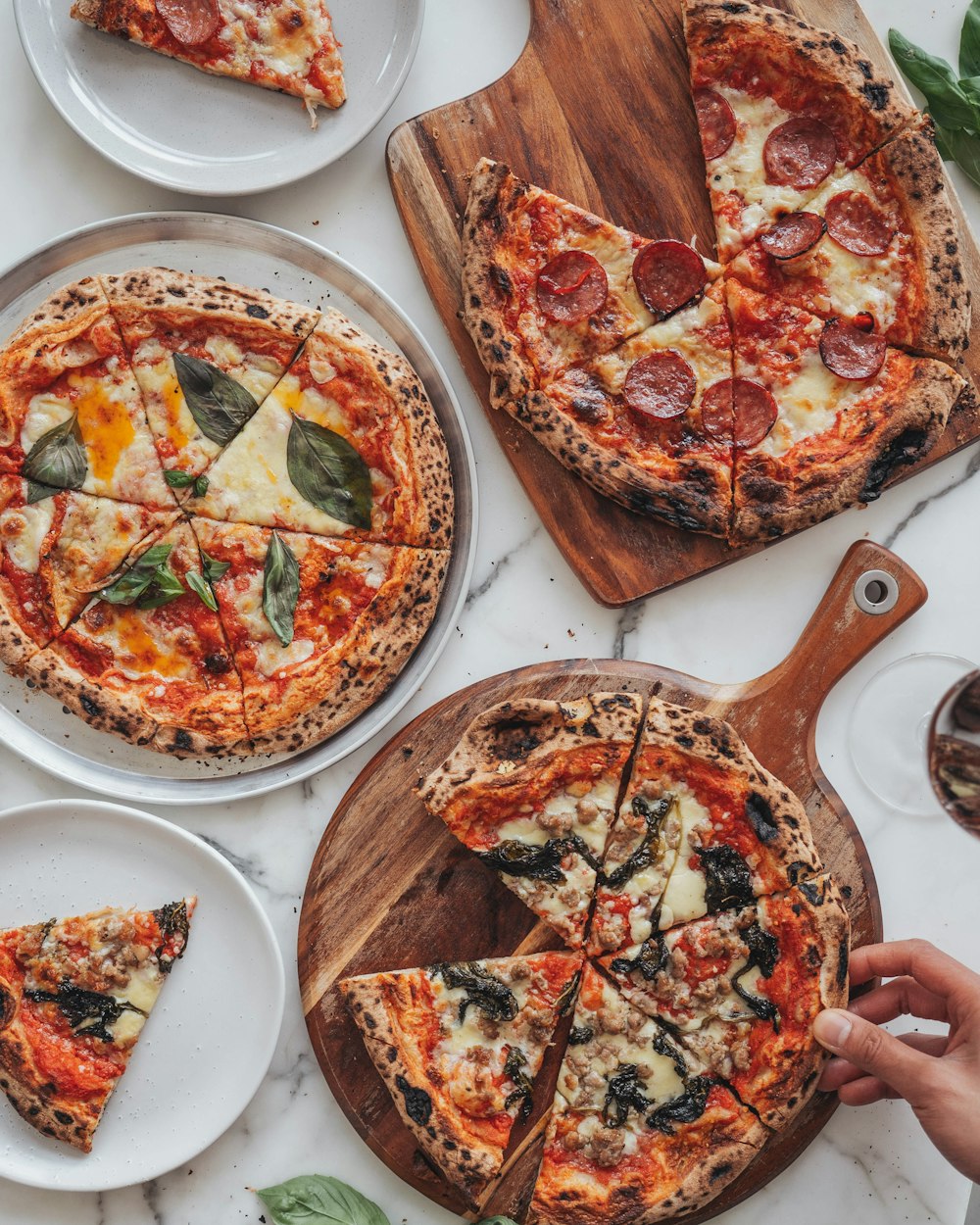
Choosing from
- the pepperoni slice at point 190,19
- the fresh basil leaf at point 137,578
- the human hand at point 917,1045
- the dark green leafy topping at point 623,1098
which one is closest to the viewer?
the human hand at point 917,1045

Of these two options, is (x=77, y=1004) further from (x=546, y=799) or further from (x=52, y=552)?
(x=546, y=799)

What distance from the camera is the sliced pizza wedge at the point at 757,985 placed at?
4.29 meters

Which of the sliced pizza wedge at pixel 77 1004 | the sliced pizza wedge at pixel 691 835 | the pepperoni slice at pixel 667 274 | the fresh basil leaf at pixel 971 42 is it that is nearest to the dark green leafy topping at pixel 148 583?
the sliced pizza wedge at pixel 77 1004

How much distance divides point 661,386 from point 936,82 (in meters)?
1.66

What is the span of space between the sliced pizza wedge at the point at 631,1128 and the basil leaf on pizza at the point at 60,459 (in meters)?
2.77

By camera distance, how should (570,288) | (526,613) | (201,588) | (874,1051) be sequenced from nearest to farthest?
1. (874,1051)
2. (201,588)
3. (570,288)
4. (526,613)

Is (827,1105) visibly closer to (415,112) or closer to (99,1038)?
(99,1038)

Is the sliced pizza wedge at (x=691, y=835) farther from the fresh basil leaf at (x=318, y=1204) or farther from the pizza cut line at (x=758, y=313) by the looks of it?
the fresh basil leaf at (x=318, y=1204)

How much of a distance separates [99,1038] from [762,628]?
3.10m

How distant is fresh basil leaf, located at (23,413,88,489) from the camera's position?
4.47m

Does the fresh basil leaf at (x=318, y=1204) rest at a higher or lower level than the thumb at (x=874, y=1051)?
lower

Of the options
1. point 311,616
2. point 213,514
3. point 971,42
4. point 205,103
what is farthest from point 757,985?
point 205,103

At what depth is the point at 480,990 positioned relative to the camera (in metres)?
4.48

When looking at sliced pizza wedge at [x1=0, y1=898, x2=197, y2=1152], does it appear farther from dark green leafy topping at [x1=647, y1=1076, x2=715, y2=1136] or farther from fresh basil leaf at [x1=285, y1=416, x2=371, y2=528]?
dark green leafy topping at [x1=647, y1=1076, x2=715, y2=1136]
